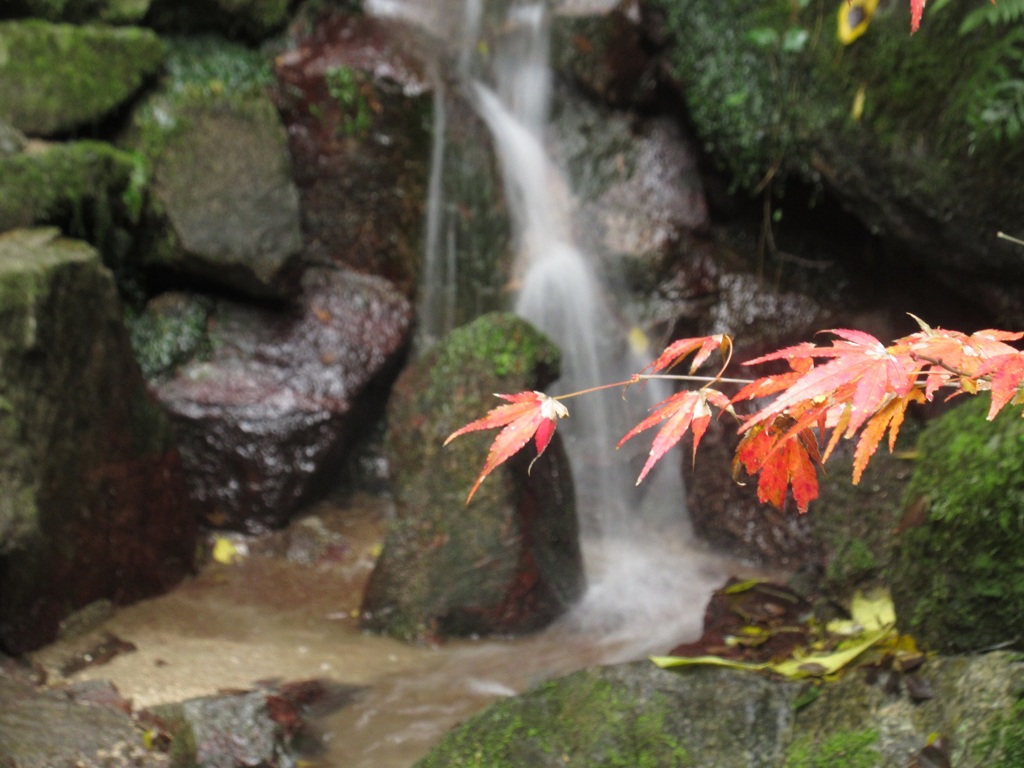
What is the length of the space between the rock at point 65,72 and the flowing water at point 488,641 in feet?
6.96

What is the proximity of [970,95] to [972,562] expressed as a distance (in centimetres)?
321

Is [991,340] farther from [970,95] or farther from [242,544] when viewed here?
[242,544]

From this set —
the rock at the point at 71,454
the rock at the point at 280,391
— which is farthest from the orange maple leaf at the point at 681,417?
the rock at the point at 280,391

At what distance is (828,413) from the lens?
150 centimetres

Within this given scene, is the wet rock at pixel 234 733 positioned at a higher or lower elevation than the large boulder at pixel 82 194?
lower

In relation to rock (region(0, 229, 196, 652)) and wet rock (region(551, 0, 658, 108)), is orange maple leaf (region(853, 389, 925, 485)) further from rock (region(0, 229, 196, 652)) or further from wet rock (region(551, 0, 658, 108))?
wet rock (region(551, 0, 658, 108))

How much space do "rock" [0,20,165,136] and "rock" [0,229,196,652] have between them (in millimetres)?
1364

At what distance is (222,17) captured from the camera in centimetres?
663

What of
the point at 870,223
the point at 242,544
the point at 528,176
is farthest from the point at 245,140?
the point at 870,223

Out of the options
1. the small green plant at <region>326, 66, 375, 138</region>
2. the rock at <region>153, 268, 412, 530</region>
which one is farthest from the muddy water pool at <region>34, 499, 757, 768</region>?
the small green plant at <region>326, 66, 375, 138</region>

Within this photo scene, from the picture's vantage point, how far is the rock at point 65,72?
526 centimetres

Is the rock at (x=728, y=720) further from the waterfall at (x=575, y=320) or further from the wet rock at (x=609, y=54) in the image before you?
the wet rock at (x=609, y=54)

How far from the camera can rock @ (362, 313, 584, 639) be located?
14.0ft

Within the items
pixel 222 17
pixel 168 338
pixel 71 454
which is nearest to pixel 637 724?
pixel 71 454
